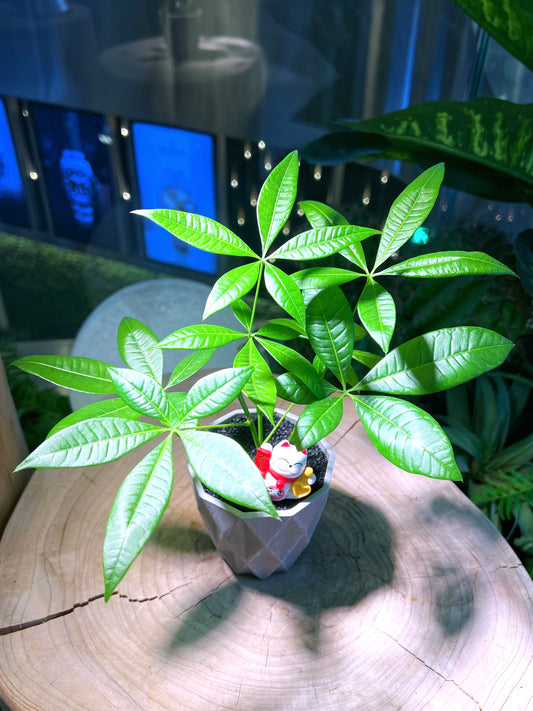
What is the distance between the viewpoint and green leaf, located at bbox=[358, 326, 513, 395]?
0.65 metres

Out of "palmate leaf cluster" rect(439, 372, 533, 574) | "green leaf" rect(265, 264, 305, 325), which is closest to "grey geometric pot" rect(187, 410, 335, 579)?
"green leaf" rect(265, 264, 305, 325)

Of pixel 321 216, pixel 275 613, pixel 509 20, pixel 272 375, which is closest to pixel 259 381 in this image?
pixel 272 375

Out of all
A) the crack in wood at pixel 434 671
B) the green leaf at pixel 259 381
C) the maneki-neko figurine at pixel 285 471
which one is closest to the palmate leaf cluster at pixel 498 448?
the crack in wood at pixel 434 671

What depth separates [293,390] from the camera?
2.27ft

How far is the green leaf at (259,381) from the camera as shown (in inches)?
26.1

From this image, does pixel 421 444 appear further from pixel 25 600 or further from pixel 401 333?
pixel 401 333

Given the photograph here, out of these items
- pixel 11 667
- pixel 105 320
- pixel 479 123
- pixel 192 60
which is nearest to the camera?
pixel 11 667

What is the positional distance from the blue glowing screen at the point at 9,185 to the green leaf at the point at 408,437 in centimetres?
152

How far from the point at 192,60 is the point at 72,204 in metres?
0.62

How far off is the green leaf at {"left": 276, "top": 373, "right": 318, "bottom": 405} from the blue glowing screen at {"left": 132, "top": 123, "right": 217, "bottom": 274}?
4.28ft

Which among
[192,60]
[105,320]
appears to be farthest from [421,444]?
[192,60]

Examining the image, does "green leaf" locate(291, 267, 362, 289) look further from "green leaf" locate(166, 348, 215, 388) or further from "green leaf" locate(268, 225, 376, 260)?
"green leaf" locate(166, 348, 215, 388)

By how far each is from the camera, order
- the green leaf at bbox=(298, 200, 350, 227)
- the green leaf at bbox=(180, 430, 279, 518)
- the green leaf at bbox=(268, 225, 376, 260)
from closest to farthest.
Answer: the green leaf at bbox=(180, 430, 279, 518) < the green leaf at bbox=(268, 225, 376, 260) < the green leaf at bbox=(298, 200, 350, 227)

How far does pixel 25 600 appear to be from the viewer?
787 millimetres
